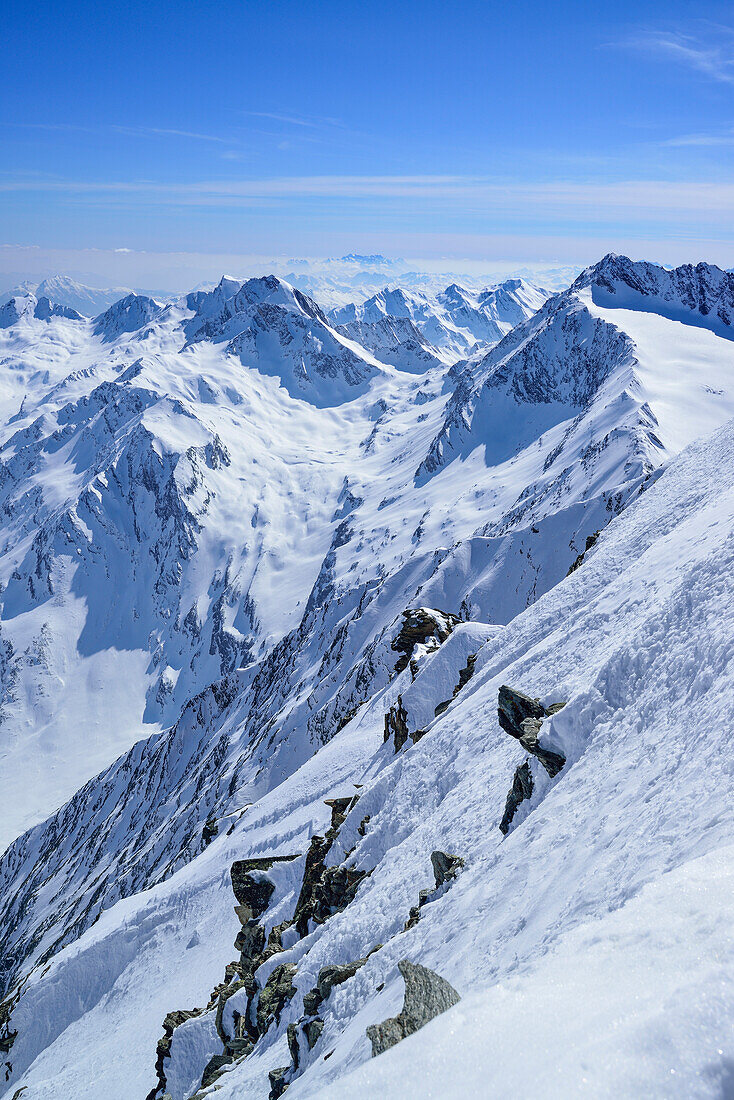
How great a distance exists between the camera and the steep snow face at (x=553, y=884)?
6551 millimetres

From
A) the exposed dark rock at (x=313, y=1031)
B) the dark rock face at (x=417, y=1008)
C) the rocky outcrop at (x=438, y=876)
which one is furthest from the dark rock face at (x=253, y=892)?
the dark rock face at (x=417, y=1008)

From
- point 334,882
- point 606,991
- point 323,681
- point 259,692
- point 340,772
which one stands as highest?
point 606,991

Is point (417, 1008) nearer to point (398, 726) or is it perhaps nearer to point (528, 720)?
point (528, 720)

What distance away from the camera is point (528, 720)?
1720cm

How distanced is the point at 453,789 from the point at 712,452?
921 inches

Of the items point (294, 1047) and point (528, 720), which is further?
point (528, 720)

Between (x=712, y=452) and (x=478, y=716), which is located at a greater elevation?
(x=712, y=452)

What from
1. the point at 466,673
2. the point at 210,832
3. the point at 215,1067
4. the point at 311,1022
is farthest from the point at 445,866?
the point at 210,832

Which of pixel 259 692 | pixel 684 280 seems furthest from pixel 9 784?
pixel 684 280

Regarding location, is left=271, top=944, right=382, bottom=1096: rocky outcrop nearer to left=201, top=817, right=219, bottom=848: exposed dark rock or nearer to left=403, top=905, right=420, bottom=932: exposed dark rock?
left=403, top=905, right=420, bottom=932: exposed dark rock

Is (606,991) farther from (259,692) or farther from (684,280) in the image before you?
(684,280)

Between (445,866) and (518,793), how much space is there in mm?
2770

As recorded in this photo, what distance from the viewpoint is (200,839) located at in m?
61.2

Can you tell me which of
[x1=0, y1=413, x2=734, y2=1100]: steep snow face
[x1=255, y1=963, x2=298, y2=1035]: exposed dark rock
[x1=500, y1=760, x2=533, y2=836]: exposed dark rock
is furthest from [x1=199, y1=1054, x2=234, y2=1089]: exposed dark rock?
[x1=500, y1=760, x2=533, y2=836]: exposed dark rock
